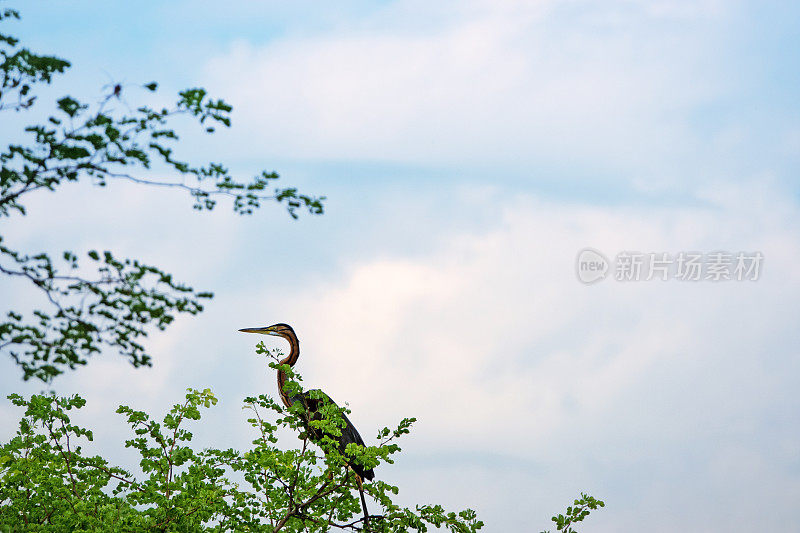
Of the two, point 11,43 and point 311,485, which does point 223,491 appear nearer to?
point 311,485

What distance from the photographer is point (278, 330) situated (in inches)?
388

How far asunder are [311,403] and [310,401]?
0.09ft

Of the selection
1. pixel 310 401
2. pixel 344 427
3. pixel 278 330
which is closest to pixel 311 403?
pixel 310 401

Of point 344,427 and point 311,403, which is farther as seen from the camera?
point 311,403

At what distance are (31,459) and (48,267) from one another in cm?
288

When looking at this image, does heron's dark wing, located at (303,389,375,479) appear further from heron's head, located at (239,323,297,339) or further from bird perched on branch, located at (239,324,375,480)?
heron's head, located at (239,323,297,339)

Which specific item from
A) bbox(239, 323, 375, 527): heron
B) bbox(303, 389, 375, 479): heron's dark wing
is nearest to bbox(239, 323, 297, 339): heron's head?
bbox(239, 323, 375, 527): heron

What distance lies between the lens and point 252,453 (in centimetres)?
762

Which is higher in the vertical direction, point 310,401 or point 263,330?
point 263,330

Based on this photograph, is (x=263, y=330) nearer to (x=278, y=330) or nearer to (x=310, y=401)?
(x=278, y=330)

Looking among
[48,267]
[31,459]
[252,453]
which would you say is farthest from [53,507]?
[48,267]

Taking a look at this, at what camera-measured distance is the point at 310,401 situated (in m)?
7.81

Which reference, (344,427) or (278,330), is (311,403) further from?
(278,330)

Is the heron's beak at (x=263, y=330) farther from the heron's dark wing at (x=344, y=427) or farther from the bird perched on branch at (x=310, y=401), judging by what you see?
the heron's dark wing at (x=344, y=427)
